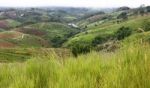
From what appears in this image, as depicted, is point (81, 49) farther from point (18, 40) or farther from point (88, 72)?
point (18, 40)

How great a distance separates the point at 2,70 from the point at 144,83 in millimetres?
2788

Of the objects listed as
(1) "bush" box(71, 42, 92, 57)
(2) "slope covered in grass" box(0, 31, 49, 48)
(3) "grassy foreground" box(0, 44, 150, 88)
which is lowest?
(2) "slope covered in grass" box(0, 31, 49, 48)

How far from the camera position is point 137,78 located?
4184 millimetres

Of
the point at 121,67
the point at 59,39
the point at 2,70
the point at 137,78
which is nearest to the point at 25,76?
the point at 2,70

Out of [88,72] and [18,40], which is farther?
[18,40]

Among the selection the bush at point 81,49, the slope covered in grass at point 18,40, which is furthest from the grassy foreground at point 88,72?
the slope covered in grass at point 18,40

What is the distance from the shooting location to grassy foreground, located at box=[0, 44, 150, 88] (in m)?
4.26

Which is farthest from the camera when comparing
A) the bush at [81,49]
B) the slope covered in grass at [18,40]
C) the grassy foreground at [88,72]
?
the slope covered in grass at [18,40]

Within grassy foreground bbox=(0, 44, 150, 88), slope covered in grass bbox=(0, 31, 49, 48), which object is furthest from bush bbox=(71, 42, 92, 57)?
slope covered in grass bbox=(0, 31, 49, 48)

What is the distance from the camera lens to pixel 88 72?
15.6 ft

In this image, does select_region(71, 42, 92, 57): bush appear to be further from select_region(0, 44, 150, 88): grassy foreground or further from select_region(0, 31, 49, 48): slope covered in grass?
select_region(0, 31, 49, 48): slope covered in grass

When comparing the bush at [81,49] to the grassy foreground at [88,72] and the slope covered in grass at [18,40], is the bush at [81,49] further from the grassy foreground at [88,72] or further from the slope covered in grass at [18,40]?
the slope covered in grass at [18,40]

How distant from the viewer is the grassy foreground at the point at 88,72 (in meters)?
4.26

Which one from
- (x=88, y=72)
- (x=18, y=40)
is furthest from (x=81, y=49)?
(x=18, y=40)
